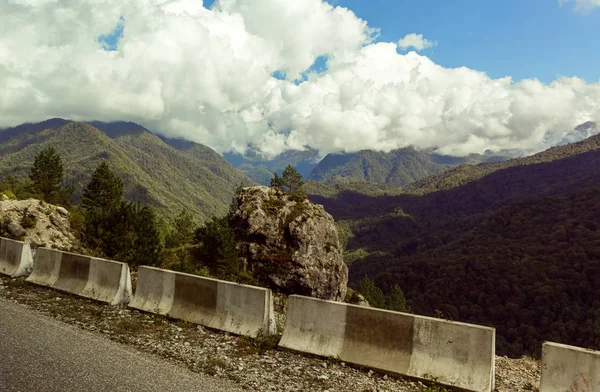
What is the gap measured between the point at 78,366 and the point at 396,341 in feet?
18.2

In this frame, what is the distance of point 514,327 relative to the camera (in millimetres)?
129000

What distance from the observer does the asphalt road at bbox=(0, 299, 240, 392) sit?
572 cm

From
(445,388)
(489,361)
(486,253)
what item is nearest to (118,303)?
(445,388)

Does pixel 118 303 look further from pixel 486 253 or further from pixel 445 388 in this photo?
pixel 486 253

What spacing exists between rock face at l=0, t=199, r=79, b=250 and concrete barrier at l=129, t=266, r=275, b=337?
40.0ft

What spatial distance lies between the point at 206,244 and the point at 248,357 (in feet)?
→ 83.0

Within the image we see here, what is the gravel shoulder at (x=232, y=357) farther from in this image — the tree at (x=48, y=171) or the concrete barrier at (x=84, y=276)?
the tree at (x=48, y=171)

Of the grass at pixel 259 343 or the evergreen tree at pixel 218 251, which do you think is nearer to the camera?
the grass at pixel 259 343

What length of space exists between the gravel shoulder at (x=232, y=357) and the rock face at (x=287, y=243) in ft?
86.0

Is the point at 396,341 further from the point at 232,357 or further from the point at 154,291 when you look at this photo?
the point at 154,291

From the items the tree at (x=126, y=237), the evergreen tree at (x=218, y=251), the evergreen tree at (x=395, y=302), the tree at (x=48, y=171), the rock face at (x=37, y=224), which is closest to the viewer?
the rock face at (x=37, y=224)

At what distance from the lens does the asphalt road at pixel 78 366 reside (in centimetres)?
572

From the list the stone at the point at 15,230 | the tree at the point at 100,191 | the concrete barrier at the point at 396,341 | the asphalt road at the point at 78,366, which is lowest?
the asphalt road at the point at 78,366

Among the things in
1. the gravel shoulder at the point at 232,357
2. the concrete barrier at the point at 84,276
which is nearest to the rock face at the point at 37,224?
the concrete barrier at the point at 84,276
